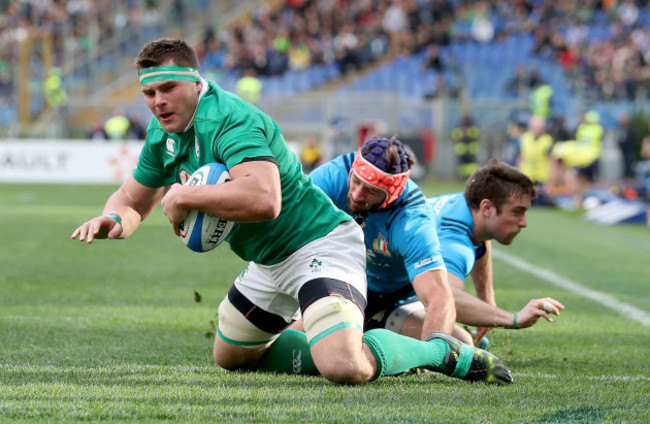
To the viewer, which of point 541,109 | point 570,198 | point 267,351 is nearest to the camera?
point 267,351

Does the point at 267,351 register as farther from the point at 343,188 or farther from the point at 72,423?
the point at 72,423

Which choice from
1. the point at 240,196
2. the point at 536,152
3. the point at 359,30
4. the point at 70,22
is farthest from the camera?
the point at 70,22

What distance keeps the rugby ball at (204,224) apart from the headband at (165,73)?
424 millimetres

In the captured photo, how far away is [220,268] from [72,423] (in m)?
6.53

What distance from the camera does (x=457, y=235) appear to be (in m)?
5.57

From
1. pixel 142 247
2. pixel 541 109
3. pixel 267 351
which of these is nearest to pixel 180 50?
pixel 267 351

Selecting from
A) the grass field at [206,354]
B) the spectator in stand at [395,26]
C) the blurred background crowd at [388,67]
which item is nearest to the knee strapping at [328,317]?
the grass field at [206,354]

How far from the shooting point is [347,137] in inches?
1128

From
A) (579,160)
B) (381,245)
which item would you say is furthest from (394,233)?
(579,160)

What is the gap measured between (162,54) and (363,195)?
125 cm

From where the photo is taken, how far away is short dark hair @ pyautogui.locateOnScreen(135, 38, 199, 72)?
14.9ft

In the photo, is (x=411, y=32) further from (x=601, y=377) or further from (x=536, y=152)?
(x=601, y=377)

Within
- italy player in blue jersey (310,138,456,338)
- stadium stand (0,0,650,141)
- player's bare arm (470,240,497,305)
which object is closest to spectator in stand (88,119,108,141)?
stadium stand (0,0,650,141)

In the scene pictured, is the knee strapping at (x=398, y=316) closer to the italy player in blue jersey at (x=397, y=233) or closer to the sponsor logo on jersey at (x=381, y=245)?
the italy player in blue jersey at (x=397, y=233)
